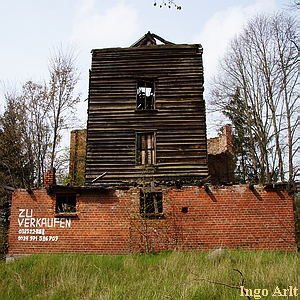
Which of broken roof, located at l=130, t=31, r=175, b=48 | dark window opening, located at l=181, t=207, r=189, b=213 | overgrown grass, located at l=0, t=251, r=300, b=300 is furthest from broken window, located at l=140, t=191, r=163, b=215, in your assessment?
broken roof, located at l=130, t=31, r=175, b=48

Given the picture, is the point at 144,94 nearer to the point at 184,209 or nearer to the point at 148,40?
the point at 148,40

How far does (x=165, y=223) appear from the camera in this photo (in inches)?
575

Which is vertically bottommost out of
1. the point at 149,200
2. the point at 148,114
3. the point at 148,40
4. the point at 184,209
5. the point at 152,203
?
the point at 184,209

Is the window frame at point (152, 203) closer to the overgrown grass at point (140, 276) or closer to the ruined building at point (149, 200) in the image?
the ruined building at point (149, 200)

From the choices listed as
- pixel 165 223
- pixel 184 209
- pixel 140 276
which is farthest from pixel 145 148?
pixel 140 276

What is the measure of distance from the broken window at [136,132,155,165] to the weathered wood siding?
266 millimetres

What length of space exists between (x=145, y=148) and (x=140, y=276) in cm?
772

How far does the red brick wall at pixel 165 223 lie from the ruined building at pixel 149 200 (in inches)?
1.6

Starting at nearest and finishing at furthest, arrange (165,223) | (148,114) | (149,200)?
(165,223) → (149,200) → (148,114)

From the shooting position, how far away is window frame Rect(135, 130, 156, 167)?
17016mm

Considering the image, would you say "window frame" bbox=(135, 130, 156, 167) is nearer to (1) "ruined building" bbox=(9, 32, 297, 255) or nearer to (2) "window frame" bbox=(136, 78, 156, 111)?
(1) "ruined building" bbox=(9, 32, 297, 255)

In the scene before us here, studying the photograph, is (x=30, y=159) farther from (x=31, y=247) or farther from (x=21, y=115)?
(x=31, y=247)

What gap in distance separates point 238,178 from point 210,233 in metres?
14.4

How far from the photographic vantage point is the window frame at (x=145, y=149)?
55.8ft
